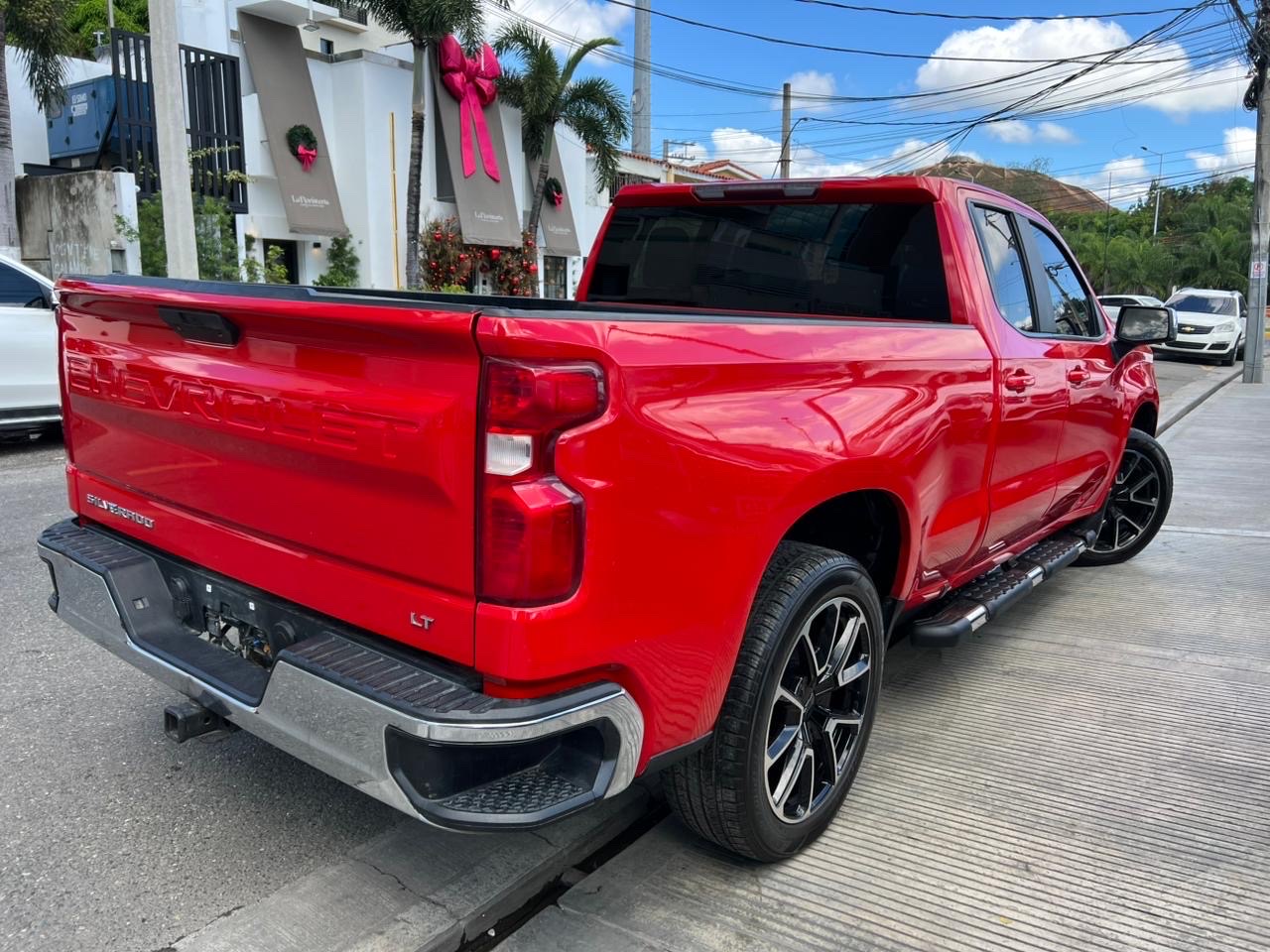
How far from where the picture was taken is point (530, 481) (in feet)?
6.37

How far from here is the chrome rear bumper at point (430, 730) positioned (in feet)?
6.43

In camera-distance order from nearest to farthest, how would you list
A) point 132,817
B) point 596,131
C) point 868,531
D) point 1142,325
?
point 132,817, point 868,531, point 1142,325, point 596,131

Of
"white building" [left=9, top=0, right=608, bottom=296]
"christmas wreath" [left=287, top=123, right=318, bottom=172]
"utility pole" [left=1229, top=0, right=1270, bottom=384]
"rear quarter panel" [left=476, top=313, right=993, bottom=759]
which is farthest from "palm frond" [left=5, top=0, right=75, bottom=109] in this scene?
"utility pole" [left=1229, top=0, right=1270, bottom=384]

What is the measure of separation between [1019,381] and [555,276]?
26.4 metres

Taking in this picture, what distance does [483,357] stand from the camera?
1.94m

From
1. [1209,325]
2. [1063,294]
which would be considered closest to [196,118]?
[1063,294]

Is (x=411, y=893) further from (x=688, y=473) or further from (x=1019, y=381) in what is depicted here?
(x=1019, y=381)

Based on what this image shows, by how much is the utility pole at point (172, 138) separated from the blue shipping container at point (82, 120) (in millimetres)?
6614

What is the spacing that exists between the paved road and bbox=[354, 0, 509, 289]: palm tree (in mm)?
18298

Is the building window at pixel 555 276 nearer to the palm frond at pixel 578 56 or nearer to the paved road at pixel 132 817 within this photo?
the palm frond at pixel 578 56

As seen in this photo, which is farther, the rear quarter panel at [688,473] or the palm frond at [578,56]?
the palm frond at [578,56]

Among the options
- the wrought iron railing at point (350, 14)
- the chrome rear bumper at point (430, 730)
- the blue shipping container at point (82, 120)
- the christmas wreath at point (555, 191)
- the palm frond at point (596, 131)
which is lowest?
the chrome rear bumper at point (430, 730)

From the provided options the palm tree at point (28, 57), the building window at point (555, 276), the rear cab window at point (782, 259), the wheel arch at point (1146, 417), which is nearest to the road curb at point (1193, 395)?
the wheel arch at point (1146, 417)

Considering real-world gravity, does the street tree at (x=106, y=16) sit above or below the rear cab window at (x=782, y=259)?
above
